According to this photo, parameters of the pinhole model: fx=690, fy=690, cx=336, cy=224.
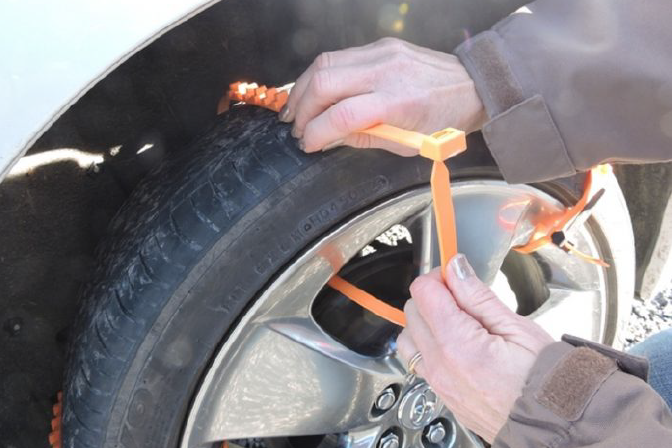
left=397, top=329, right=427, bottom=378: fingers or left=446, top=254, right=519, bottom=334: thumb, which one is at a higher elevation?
left=446, top=254, right=519, bottom=334: thumb

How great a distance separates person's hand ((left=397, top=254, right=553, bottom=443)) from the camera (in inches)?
35.4

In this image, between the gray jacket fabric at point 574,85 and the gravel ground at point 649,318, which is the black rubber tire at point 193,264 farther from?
the gravel ground at point 649,318

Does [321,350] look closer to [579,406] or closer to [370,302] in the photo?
[370,302]

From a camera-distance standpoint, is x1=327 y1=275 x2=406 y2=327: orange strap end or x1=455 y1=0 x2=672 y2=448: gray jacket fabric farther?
x1=327 y1=275 x2=406 y2=327: orange strap end

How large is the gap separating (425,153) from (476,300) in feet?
0.83

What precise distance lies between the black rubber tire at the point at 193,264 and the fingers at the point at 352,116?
0.09 metres

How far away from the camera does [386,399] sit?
4.18ft

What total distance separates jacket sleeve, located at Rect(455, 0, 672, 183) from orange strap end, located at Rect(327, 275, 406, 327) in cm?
33

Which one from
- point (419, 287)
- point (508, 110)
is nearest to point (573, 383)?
point (419, 287)

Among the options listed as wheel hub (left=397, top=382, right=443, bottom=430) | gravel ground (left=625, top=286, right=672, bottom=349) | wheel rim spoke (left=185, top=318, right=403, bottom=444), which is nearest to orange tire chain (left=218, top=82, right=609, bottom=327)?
wheel rim spoke (left=185, top=318, right=403, bottom=444)

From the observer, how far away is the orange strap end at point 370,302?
1179 millimetres

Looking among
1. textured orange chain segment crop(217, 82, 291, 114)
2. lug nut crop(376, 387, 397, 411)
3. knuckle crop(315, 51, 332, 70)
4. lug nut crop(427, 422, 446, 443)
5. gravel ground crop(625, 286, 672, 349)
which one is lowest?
gravel ground crop(625, 286, 672, 349)

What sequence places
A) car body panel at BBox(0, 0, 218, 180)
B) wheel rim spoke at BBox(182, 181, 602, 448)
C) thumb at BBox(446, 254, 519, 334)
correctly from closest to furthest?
car body panel at BBox(0, 0, 218, 180) → thumb at BBox(446, 254, 519, 334) → wheel rim spoke at BBox(182, 181, 602, 448)

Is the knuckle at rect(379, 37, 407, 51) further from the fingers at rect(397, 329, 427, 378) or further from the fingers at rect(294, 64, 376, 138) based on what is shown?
the fingers at rect(397, 329, 427, 378)
